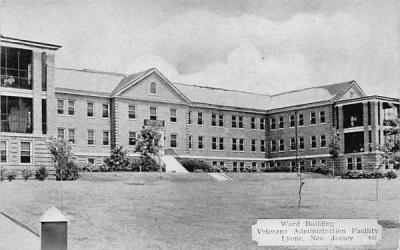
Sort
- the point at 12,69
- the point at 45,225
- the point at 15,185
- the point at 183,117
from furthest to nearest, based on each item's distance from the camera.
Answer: the point at 183,117, the point at 12,69, the point at 15,185, the point at 45,225

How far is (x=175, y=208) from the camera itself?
21.8 metres

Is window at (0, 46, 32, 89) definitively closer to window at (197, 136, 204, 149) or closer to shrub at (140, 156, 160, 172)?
shrub at (140, 156, 160, 172)

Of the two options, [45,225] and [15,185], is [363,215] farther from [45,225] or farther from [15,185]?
[15,185]

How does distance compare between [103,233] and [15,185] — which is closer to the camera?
[103,233]

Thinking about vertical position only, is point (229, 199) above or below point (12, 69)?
below

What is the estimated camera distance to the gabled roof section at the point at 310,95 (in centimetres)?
4838

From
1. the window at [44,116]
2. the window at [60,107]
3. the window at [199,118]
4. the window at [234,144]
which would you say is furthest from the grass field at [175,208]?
the window at [234,144]

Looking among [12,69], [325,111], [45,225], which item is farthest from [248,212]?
[325,111]

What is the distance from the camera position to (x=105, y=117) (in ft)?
142

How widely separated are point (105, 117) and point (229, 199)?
2062 centimetres

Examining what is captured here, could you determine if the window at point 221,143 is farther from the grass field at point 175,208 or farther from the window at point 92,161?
the grass field at point 175,208

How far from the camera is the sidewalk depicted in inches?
611
